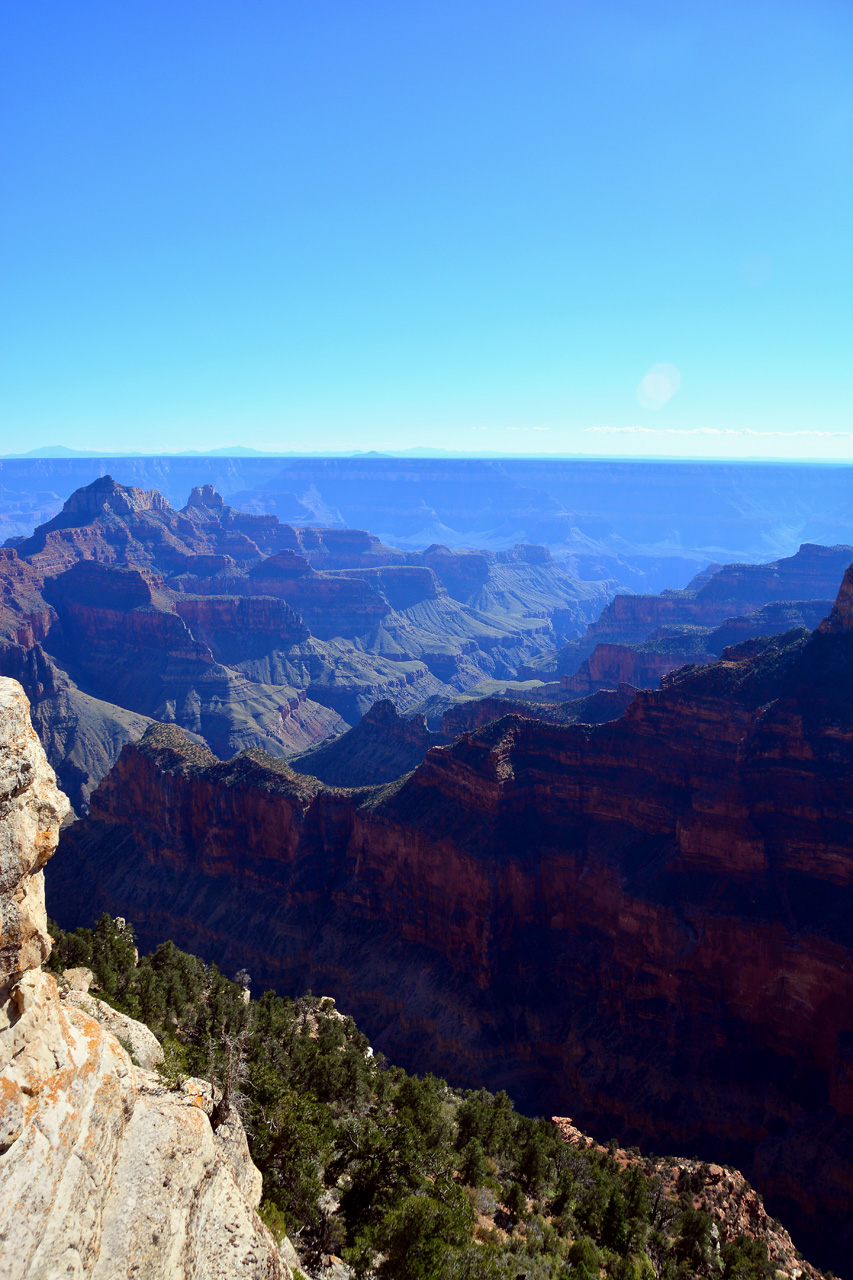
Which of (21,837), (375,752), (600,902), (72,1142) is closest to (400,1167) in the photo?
(72,1142)

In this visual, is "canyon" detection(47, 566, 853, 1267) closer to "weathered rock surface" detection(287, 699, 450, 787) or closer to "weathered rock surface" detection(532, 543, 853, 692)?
"weathered rock surface" detection(287, 699, 450, 787)

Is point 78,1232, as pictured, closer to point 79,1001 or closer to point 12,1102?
point 12,1102

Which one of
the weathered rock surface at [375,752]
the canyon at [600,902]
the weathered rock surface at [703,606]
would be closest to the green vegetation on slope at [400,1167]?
the canyon at [600,902]

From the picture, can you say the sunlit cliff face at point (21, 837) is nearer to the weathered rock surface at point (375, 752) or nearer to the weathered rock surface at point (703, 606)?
the weathered rock surface at point (375, 752)

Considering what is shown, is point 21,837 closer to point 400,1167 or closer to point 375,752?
point 400,1167

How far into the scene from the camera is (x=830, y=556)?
182000 millimetres

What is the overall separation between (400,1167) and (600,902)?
35311 mm

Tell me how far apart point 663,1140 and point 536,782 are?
27575 mm

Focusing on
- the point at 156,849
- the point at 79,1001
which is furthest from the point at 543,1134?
the point at 156,849

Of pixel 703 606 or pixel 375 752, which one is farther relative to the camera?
pixel 703 606

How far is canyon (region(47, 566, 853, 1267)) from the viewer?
47.8m

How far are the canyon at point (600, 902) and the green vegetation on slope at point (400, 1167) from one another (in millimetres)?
12716

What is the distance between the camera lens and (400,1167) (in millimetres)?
27219

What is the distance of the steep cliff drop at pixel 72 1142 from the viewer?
1346 centimetres
